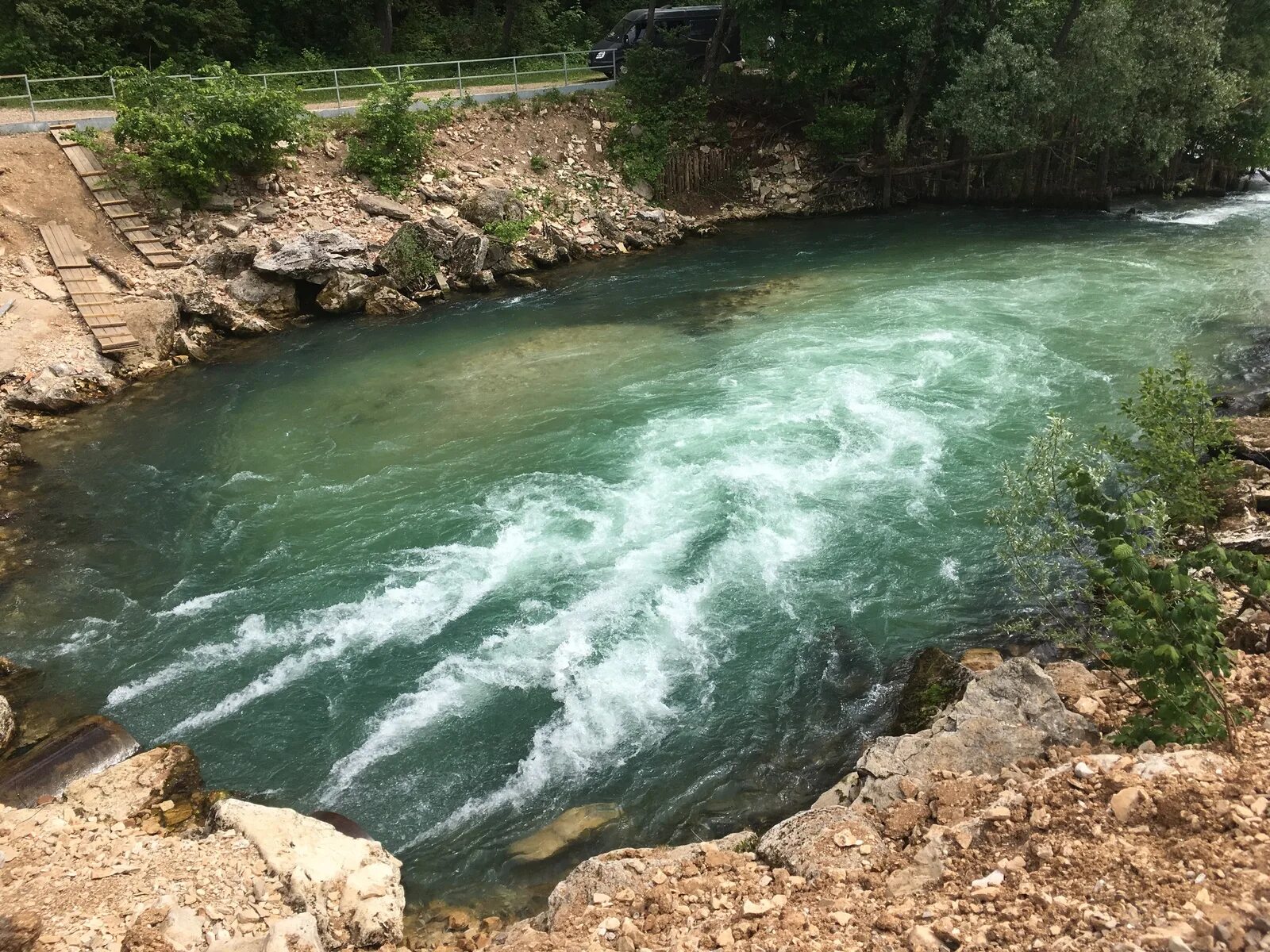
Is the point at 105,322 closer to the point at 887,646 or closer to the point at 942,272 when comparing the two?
the point at 887,646

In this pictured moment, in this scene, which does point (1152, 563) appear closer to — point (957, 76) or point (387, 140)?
point (387, 140)

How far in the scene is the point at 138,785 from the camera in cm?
853

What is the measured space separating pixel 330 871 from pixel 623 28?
3283cm

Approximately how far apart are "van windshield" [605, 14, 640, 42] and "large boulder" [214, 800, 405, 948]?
31632 millimetres

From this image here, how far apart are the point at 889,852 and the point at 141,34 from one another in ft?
114

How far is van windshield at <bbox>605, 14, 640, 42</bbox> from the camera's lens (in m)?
33.4

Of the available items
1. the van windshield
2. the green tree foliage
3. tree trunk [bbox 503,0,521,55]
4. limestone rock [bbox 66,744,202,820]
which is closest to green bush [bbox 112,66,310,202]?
the van windshield

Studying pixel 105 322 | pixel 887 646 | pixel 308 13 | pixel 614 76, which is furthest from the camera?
pixel 308 13

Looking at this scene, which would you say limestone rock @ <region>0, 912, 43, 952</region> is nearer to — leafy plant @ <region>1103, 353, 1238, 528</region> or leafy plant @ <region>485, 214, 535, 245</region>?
leafy plant @ <region>1103, 353, 1238, 528</region>

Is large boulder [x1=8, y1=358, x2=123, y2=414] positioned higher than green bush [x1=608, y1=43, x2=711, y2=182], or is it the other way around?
green bush [x1=608, y1=43, x2=711, y2=182]

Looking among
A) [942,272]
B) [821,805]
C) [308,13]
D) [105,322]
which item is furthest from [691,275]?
[308,13]

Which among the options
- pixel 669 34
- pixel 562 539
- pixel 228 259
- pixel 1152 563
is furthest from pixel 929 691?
pixel 669 34

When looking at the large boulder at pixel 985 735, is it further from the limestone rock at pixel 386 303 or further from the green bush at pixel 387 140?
the green bush at pixel 387 140

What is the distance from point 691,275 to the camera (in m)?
24.3
